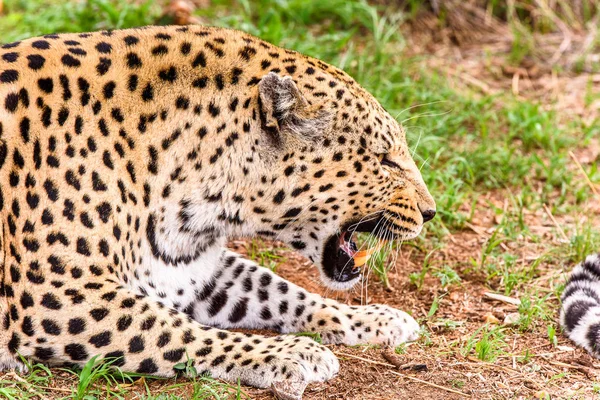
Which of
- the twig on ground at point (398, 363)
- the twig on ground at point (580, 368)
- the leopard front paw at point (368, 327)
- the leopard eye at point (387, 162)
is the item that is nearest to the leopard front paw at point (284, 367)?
Answer: the twig on ground at point (398, 363)

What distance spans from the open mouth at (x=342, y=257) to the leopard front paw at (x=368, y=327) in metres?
0.26

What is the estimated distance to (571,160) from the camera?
890cm

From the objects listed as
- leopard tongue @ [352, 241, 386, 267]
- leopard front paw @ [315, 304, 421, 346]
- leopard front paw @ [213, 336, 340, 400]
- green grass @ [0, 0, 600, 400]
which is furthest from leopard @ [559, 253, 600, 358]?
leopard front paw @ [213, 336, 340, 400]

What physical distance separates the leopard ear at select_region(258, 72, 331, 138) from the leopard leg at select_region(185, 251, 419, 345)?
1318 millimetres

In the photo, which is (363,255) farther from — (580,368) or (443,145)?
(443,145)

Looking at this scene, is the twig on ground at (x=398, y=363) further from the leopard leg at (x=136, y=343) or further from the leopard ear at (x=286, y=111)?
the leopard ear at (x=286, y=111)

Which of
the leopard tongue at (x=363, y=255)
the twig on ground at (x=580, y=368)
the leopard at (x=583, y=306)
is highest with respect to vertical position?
the leopard tongue at (x=363, y=255)

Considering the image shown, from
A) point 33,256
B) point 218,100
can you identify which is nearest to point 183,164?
point 218,100

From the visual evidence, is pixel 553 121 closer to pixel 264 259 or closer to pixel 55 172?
pixel 264 259

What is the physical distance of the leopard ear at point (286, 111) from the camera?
5.17 m

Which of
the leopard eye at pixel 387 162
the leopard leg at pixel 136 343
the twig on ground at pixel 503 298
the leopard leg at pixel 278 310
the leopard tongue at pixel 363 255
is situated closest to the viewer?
the leopard leg at pixel 136 343

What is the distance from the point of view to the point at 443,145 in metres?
8.61

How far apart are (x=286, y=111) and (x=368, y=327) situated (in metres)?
1.62

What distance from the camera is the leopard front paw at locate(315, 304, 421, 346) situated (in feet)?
19.3
